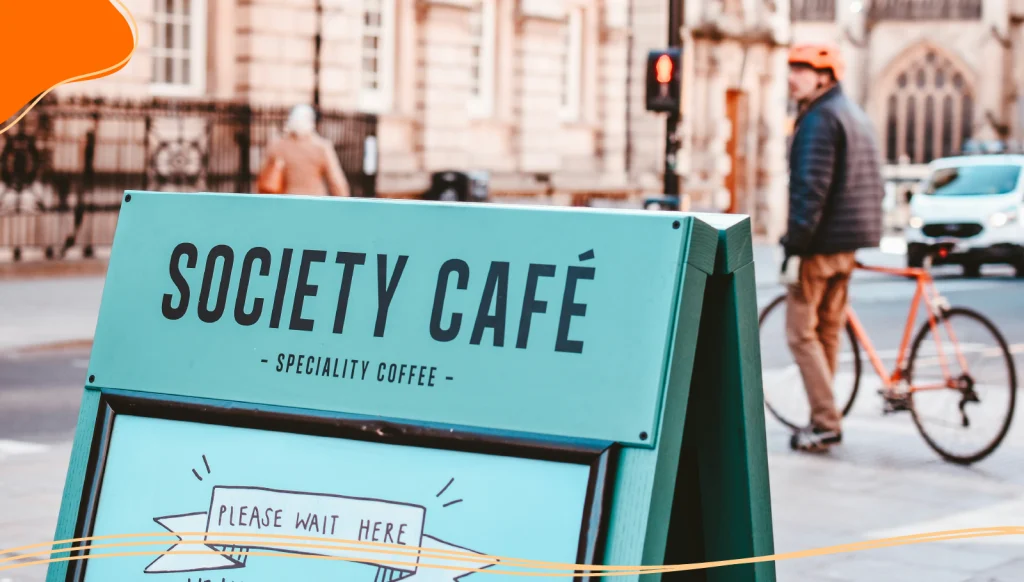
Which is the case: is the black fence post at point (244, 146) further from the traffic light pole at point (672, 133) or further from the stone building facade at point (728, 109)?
the stone building facade at point (728, 109)

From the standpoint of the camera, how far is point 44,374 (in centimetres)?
1179

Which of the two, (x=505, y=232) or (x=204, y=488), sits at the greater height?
(x=505, y=232)

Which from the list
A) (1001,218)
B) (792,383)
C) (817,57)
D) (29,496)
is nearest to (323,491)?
(29,496)

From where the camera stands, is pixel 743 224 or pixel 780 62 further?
pixel 780 62

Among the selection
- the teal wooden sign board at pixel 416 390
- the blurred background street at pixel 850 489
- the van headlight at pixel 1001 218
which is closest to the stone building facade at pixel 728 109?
the van headlight at pixel 1001 218

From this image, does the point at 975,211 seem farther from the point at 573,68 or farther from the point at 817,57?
the point at 817,57

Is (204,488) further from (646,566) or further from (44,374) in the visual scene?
(44,374)

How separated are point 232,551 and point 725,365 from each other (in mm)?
1001

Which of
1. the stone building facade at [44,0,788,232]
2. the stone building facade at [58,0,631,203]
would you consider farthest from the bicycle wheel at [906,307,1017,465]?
the stone building facade at [58,0,631,203]

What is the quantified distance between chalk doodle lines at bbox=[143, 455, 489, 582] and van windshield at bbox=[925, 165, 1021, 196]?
25314mm

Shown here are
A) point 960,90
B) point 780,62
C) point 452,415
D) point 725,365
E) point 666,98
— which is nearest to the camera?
point 452,415

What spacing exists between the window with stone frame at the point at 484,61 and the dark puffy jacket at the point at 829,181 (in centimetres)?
2385

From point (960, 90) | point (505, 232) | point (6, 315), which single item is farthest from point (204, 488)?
point (960, 90)

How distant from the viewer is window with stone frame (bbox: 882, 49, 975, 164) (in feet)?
216
